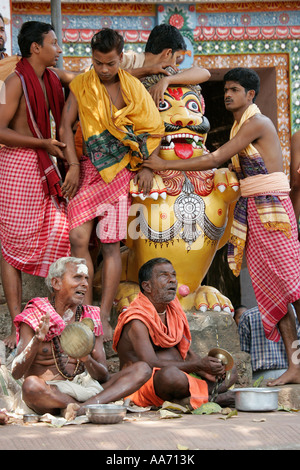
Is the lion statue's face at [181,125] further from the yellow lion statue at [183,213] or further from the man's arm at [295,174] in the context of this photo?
the man's arm at [295,174]

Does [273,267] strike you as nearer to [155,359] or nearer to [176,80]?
[155,359]

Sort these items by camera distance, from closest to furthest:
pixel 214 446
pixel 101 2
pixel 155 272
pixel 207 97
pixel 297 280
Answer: pixel 214 446
pixel 155 272
pixel 297 280
pixel 101 2
pixel 207 97

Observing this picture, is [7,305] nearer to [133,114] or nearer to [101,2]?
[133,114]

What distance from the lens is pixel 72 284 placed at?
199 inches

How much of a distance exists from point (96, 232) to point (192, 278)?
0.82m

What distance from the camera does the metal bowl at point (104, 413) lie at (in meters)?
4.41

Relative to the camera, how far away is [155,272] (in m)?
5.53

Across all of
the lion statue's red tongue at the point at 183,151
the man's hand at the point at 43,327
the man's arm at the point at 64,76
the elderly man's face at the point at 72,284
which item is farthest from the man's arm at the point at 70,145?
the man's hand at the point at 43,327

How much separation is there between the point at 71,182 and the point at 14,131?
53 cm

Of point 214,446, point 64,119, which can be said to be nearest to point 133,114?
point 64,119

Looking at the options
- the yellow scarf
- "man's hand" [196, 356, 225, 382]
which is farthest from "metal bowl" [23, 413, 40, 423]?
the yellow scarf

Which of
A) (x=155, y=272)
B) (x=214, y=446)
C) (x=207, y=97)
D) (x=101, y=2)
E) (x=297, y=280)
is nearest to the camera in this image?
(x=214, y=446)

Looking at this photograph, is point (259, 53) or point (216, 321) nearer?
point (216, 321)

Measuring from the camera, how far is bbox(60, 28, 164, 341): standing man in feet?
19.6
